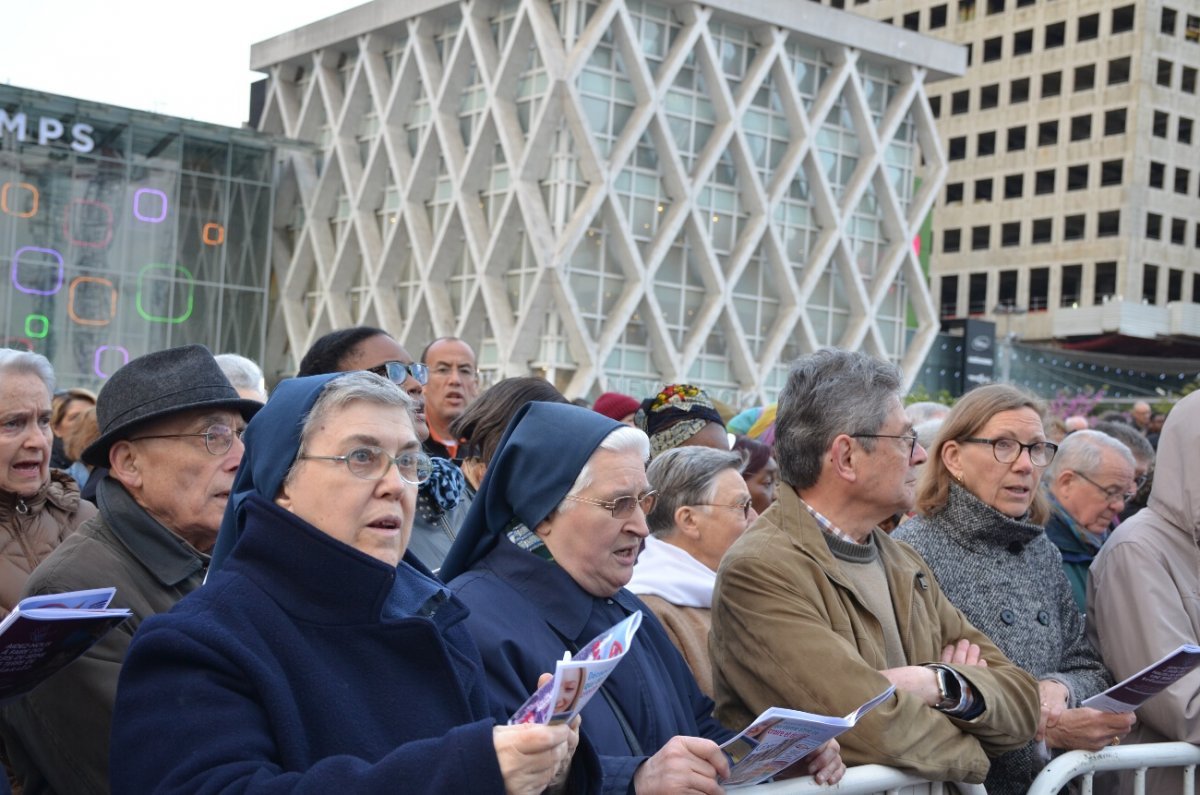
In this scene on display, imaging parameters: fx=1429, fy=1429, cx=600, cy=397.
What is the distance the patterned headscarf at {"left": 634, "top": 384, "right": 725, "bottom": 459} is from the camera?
282 inches

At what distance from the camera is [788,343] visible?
43406 millimetres

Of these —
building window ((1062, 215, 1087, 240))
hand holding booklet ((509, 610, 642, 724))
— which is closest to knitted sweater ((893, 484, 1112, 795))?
hand holding booklet ((509, 610, 642, 724))

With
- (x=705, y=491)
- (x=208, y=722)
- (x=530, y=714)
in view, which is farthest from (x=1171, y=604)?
(x=208, y=722)

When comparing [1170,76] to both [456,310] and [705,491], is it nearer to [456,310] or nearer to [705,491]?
[456,310]

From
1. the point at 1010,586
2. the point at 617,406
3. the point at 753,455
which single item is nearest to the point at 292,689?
the point at 1010,586

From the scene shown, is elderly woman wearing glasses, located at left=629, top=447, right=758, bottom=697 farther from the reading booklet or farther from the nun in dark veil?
the reading booklet

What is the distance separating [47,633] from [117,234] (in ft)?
125

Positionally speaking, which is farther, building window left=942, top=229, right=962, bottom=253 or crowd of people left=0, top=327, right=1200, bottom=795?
building window left=942, top=229, right=962, bottom=253

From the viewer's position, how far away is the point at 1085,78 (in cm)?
6738

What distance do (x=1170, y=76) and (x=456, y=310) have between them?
41.3 meters

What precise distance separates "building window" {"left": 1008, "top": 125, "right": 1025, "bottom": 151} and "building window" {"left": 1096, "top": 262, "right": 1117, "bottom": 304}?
7815 millimetres

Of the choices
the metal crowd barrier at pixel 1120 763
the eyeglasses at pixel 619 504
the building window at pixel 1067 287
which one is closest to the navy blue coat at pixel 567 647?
the eyeglasses at pixel 619 504

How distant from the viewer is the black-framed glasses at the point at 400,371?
5949 mm

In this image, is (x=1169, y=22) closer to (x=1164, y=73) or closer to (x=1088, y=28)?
(x=1164, y=73)
